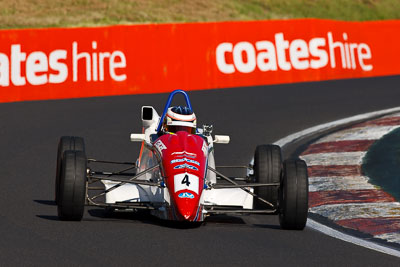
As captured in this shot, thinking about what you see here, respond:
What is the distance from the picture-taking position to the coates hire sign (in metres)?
20.1

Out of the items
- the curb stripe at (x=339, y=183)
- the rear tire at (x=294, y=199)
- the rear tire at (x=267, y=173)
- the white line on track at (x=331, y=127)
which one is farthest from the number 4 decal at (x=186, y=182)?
the curb stripe at (x=339, y=183)

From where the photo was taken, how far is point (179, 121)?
35.7 ft

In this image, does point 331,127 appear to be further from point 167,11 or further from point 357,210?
point 167,11

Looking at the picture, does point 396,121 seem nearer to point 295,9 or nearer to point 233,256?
point 233,256

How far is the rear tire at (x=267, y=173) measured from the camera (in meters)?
11.1

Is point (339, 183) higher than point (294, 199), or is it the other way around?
point (339, 183)

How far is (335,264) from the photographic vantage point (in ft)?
27.8

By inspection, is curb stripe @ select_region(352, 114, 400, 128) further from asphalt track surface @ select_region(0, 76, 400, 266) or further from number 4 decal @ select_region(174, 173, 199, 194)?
number 4 decal @ select_region(174, 173, 199, 194)

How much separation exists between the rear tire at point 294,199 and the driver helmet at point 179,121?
1370 mm

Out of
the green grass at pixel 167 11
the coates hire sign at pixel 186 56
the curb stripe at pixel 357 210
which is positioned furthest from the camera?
the green grass at pixel 167 11

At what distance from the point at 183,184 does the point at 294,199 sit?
39.6 inches

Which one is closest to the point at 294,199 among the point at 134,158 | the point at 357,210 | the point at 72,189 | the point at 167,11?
the point at 357,210

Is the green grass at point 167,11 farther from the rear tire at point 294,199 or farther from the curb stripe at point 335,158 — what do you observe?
the rear tire at point 294,199

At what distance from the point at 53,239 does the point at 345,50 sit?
15199 millimetres
